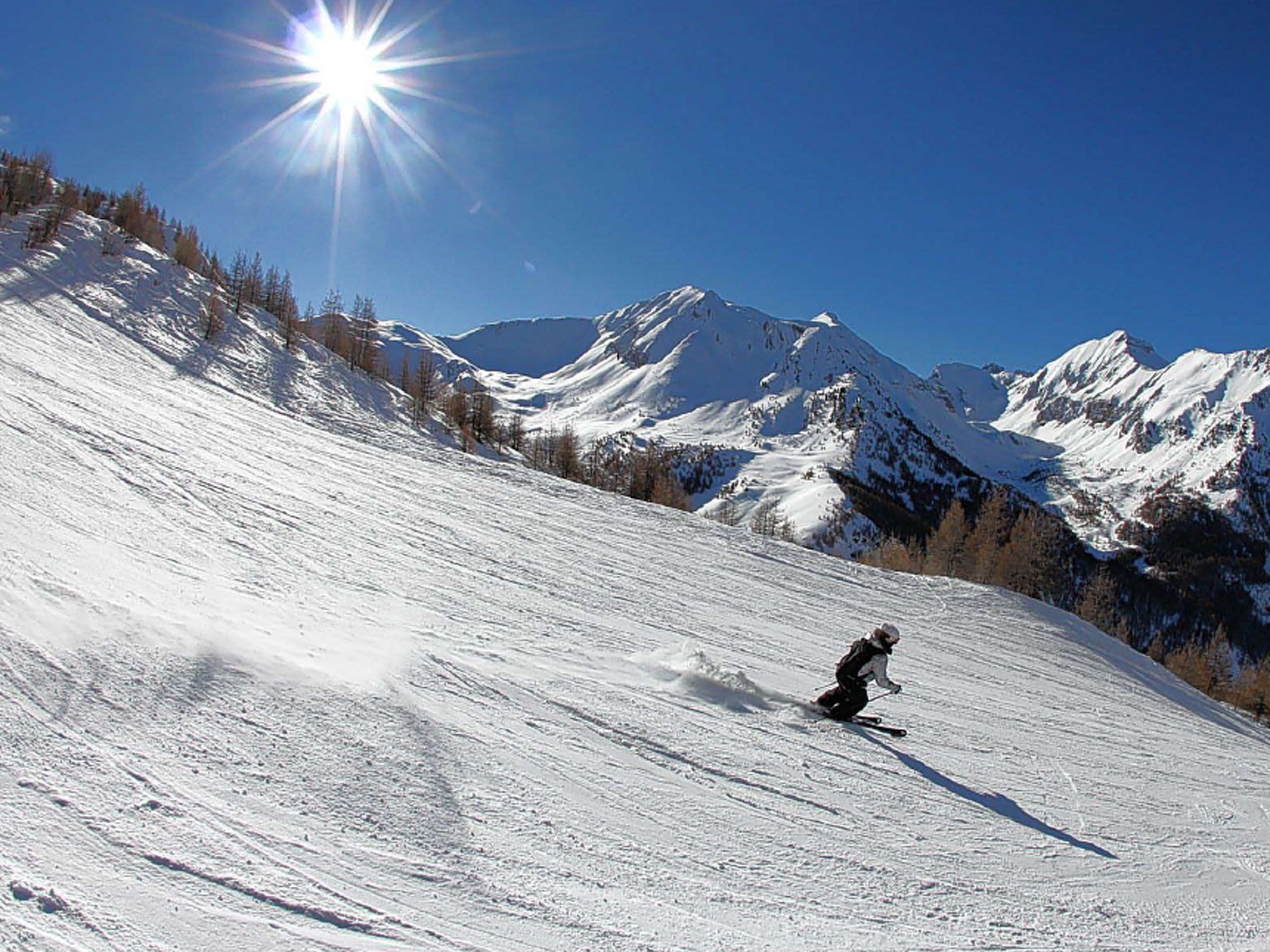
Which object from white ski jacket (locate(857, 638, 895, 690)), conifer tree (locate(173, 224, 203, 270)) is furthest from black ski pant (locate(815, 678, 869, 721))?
conifer tree (locate(173, 224, 203, 270))

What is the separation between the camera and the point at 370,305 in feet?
253

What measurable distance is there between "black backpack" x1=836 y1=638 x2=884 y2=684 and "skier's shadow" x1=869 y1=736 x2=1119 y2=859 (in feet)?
3.06

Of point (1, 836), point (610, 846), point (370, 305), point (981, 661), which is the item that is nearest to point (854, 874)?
point (610, 846)

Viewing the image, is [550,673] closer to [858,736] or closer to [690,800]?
[690,800]

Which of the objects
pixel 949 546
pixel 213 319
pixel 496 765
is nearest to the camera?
pixel 496 765

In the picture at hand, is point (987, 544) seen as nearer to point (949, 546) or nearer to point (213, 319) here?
point (949, 546)

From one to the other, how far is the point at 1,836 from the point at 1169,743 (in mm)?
15363

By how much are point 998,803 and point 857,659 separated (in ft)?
7.15

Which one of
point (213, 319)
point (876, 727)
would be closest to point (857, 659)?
point (876, 727)

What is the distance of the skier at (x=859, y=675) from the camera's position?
8.66 metres

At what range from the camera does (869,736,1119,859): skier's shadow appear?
265 inches

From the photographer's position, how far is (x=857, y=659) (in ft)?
29.2

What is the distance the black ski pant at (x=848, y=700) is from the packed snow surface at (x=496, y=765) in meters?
0.34

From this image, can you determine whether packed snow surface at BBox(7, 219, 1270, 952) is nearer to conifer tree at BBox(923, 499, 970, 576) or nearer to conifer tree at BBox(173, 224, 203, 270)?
conifer tree at BBox(923, 499, 970, 576)
